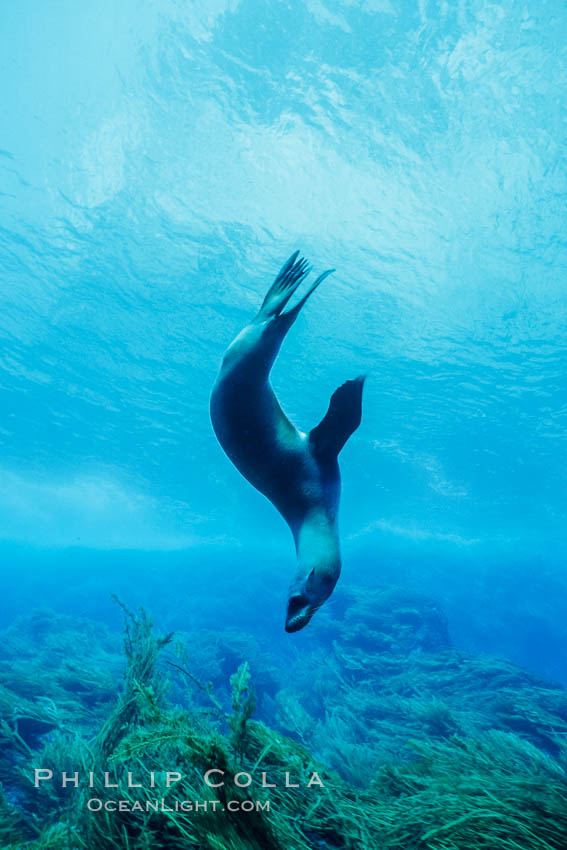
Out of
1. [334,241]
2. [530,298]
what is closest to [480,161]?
[334,241]

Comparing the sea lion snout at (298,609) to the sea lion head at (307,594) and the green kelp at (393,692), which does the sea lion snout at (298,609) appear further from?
the green kelp at (393,692)

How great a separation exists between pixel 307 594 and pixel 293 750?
2.51 metres

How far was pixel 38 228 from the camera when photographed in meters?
10.8

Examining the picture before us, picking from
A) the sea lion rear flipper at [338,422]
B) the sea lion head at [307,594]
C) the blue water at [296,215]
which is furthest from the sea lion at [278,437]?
the blue water at [296,215]

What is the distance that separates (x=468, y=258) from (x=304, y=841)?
1221 centimetres

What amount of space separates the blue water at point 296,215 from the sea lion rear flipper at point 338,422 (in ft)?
30.0

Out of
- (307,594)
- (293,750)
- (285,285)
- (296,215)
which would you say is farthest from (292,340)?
(307,594)

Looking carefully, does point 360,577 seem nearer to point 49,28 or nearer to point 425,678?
A: point 425,678

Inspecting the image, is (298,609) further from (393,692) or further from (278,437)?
(393,692)

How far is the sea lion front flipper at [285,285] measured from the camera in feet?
6.15

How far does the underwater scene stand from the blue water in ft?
0.21

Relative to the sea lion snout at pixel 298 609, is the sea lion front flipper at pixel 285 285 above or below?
above

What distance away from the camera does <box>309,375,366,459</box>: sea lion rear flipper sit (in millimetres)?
1729

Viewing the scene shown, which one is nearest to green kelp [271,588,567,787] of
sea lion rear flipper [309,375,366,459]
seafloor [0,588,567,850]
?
seafloor [0,588,567,850]
